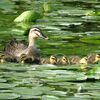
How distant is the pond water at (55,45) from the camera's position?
7645mm

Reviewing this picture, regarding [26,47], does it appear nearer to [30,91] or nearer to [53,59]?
[53,59]

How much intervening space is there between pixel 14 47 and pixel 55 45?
2.17ft

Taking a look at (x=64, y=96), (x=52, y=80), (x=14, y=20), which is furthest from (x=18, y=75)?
(x=14, y=20)

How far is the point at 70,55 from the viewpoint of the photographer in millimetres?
10297

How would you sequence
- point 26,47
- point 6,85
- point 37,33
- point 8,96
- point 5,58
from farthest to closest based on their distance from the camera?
point 26,47 → point 37,33 → point 5,58 → point 6,85 → point 8,96

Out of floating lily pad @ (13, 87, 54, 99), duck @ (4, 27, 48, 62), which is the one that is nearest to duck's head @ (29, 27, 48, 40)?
duck @ (4, 27, 48, 62)

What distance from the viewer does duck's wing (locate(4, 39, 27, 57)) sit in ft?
35.6

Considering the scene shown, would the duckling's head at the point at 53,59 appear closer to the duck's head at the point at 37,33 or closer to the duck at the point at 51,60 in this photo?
the duck at the point at 51,60

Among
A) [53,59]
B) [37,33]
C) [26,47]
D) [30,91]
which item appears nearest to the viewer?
[30,91]

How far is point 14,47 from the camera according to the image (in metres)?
11.1

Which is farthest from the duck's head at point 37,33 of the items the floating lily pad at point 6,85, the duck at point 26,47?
the floating lily pad at point 6,85

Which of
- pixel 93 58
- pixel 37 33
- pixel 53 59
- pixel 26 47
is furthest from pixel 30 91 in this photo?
pixel 26 47

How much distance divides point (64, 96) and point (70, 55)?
288cm

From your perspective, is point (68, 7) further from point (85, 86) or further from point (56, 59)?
point (85, 86)
